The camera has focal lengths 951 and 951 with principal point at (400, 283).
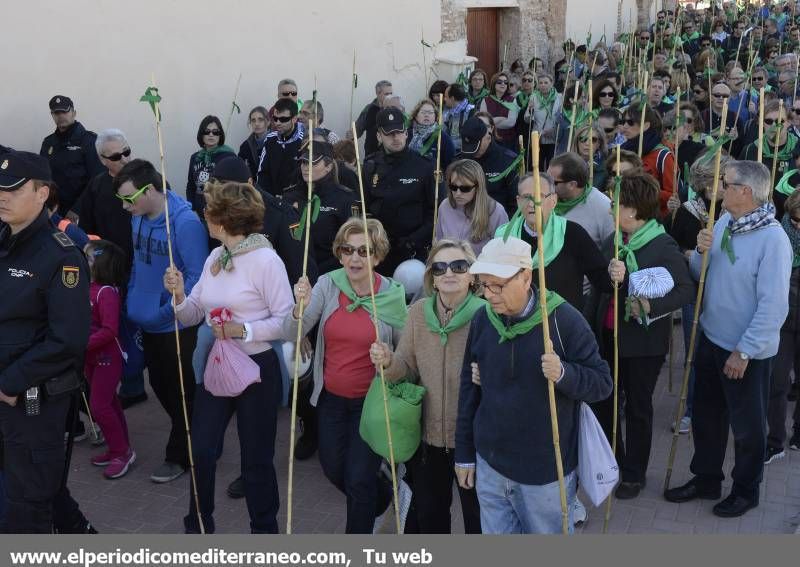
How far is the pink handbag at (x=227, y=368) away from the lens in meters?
4.58

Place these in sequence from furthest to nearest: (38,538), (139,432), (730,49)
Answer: (730,49)
(139,432)
(38,538)

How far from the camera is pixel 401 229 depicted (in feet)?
23.2

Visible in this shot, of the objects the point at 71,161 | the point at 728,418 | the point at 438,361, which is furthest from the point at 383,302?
the point at 71,161

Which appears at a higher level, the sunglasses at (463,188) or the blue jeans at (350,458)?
the sunglasses at (463,188)

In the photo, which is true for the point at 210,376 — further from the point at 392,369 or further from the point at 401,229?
the point at 401,229

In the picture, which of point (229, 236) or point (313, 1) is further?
point (313, 1)

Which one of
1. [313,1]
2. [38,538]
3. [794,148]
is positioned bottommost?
[38,538]

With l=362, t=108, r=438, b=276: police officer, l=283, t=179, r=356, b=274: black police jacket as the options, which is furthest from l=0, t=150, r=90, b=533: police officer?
l=362, t=108, r=438, b=276: police officer

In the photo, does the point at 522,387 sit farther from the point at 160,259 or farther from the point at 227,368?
the point at 160,259

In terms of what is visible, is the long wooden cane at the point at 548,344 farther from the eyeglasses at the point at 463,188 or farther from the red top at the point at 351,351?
the eyeglasses at the point at 463,188

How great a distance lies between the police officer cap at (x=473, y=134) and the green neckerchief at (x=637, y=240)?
2235 millimetres

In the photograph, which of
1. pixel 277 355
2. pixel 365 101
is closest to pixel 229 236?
pixel 277 355

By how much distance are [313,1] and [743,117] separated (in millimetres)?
5623

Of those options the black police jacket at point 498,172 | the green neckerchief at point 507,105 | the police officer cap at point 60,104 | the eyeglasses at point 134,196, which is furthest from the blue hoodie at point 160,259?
the green neckerchief at point 507,105
